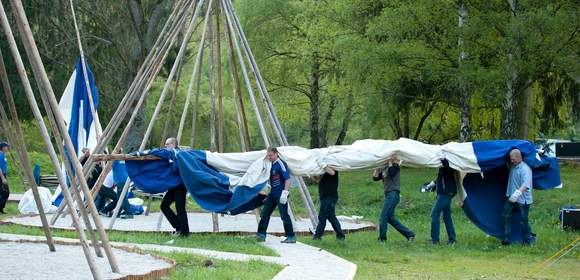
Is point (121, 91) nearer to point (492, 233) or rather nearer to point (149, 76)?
point (149, 76)

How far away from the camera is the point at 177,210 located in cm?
1488

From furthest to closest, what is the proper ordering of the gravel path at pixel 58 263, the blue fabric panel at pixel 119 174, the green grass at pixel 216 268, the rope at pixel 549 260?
the blue fabric panel at pixel 119 174 < the rope at pixel 549 260 < the green grass at pixel 216 268 < the gravel path at pixel 58 263

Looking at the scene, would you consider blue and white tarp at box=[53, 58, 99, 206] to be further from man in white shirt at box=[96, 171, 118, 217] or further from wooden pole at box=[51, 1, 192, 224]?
wooden pole at box=[51, 1, 192, 224]

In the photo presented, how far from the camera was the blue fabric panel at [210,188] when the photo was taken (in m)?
14.9

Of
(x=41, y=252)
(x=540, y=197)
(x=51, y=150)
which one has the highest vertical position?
(x=51, y=150)

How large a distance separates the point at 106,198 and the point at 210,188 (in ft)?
14.8

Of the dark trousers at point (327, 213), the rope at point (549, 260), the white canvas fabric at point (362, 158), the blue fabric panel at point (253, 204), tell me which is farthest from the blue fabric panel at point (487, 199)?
the blue fabric panel at point (253, 204)

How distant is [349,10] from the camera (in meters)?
25.8

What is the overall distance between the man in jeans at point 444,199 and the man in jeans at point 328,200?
1529 mm

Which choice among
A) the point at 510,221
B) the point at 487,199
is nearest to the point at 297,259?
the point at 510,221

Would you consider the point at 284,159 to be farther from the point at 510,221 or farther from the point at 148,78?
the point at 510,221

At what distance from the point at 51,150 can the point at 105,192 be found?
900cm

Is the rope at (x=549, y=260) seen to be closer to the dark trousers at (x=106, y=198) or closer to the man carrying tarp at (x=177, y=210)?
the man carrying tarp at (x=177, y=210)

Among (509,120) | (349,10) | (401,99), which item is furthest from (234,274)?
(401,99)
